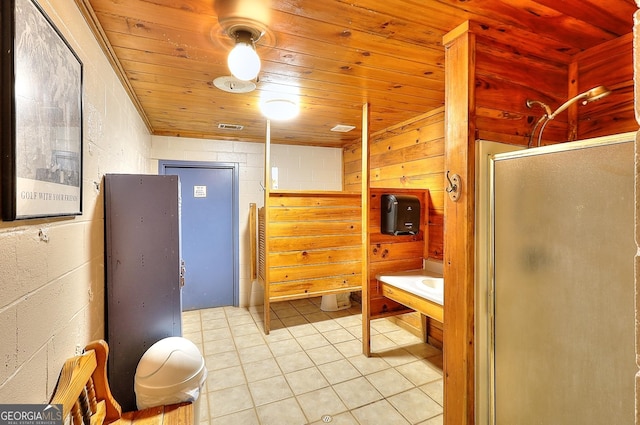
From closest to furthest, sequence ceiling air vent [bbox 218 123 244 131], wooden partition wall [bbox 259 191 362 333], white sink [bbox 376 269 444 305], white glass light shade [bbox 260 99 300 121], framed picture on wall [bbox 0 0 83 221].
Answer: framed picture on wall [bbox 0 0 83 221]
white sink [bbox 376 269 444 305]
white glass light shade [bbox 260 99 300 121]
wooden partition wall [bbox 259 191 362 333]
ceiling air vent [bbox 218 123 244 131]

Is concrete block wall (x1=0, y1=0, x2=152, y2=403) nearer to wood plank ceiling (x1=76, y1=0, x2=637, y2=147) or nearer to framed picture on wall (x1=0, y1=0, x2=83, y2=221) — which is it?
framed picture on wall (x1=0, y1=0, x2=83, y2=221)

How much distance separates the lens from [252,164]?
12.8 ft

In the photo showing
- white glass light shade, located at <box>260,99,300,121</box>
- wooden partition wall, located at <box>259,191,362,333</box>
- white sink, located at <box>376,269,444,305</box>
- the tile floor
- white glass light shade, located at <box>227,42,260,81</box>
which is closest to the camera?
white glass light shade, located at <box>227,42,260,81</box>

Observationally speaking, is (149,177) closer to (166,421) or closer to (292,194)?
(166,421)

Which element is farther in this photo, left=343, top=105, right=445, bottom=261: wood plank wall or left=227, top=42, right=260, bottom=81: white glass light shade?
left=343, top=105, right=445, bottom=261: wood plank wall

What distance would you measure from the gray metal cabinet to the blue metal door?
2.12 metres

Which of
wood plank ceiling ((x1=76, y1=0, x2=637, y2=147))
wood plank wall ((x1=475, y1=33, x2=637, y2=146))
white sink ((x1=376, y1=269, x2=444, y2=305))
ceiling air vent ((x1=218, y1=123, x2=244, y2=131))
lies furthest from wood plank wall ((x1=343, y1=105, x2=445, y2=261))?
ceiling air vent ((x1=218, y1=123, x2=244, y2=131))

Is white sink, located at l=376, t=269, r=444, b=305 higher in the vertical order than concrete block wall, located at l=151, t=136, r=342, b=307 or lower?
lower

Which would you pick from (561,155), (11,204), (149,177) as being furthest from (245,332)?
(561,155)

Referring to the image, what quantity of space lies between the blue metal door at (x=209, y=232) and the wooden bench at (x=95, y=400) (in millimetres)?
2506

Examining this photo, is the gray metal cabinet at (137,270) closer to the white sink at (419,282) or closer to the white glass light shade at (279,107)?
the white glass light shade at (279,107)

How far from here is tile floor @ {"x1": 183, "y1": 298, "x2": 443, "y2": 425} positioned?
186 cm

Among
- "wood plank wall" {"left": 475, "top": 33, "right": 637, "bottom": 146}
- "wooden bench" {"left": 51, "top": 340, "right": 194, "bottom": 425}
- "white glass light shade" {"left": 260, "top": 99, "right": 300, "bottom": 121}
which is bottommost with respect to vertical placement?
"wooden bench" {"left": 51, "top": 340, "right": 194, "bottom": 425}

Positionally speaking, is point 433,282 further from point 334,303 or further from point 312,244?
point 334,303
